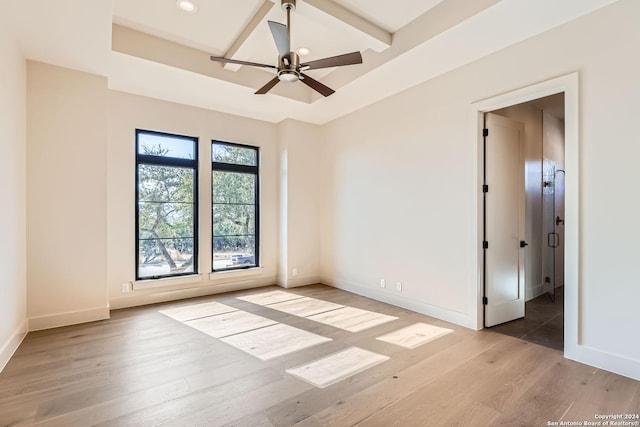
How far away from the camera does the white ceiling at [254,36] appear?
2.73m

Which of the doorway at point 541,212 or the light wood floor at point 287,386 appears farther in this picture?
the doorway at point 541,212

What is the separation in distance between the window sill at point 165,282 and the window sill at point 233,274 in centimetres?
23

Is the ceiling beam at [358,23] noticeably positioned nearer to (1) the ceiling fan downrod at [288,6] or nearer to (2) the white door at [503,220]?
(1) the ceiling fan downrod at [288,6]

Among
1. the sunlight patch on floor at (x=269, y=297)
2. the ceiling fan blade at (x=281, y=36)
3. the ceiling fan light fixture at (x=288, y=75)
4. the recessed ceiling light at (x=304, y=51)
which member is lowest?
the sunlight patch on floor at (x=269, y=297)

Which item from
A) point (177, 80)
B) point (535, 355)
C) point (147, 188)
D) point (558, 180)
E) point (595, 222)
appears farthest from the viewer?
point (558, 180)

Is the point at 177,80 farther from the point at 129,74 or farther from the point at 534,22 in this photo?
the point at 534,22

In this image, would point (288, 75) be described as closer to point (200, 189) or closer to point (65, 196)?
point (200, 189)

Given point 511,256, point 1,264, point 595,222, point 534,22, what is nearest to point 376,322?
point 511,256

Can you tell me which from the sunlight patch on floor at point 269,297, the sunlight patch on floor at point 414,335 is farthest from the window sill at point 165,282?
the sunlight patch on floor at point 414,335

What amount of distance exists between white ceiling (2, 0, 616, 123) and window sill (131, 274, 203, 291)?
2.73 meters

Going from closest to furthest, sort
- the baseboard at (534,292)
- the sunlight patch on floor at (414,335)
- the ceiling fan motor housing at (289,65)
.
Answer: the ceiling fan motor housing at (289,65)
the sunlight patch on floor at (414,335)
the baseboard at (534,292)

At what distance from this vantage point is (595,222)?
104 inches

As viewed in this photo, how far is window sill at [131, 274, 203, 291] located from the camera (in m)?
4.45

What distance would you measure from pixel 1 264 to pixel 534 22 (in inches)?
205
